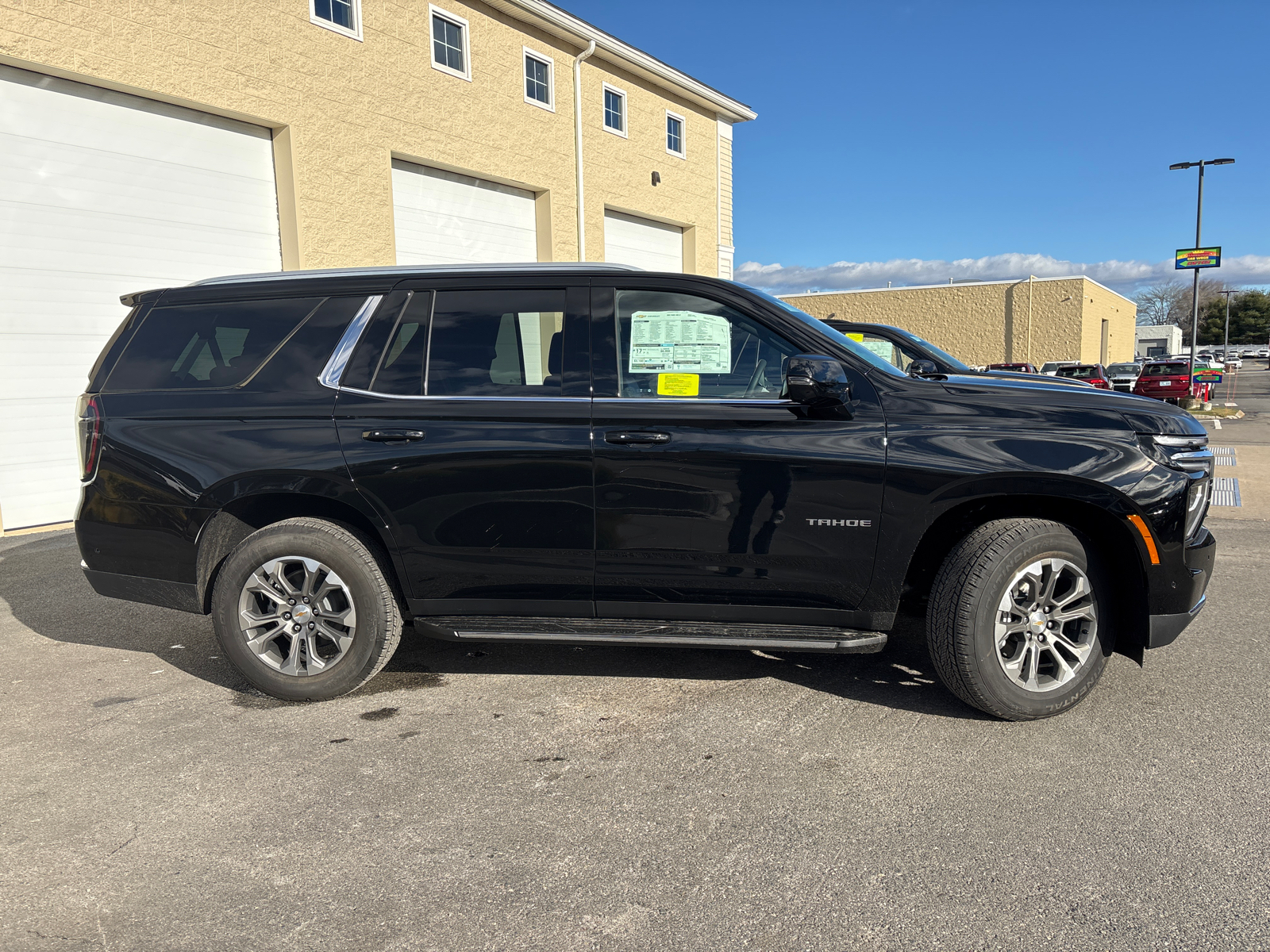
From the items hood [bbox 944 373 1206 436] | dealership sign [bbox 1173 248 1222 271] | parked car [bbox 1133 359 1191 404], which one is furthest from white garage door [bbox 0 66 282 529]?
parked car [bbox 1133 359 1191 404]

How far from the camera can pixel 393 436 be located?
3812mm

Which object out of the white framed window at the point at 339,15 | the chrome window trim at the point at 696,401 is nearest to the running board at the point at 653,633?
the chrome window trim at the point at 696,401

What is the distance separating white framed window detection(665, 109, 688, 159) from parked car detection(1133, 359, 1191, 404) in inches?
805

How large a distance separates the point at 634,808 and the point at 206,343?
2.90 metres

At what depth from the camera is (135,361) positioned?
13.4 feet

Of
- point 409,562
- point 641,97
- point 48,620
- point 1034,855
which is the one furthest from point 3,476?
point 641,97

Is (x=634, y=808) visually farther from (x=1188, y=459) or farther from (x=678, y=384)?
(x=1188, y=459)

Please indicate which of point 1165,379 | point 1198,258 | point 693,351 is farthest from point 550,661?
point 1165,379

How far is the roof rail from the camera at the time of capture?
392 cm

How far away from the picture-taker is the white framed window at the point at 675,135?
17.6 m

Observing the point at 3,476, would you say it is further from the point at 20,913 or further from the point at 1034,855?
the point at 1034,855

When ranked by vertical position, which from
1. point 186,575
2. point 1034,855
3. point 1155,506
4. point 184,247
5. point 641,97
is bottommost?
point 1034,855

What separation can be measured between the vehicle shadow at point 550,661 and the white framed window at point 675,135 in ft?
47.9

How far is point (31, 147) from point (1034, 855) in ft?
34.2
